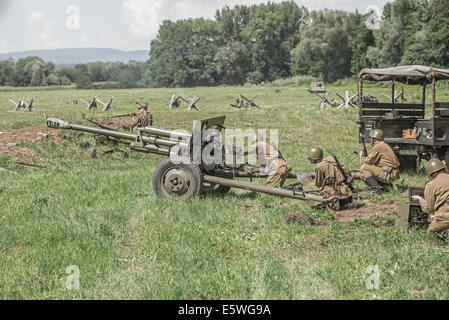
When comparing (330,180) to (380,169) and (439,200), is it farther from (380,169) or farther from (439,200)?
(439,200)

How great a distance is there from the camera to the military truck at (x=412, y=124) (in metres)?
12.3

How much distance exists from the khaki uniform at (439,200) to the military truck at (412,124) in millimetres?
5606

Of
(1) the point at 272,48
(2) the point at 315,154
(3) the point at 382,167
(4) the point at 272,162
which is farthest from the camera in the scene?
(1) the point at 272,48

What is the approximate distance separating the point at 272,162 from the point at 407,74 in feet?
20.4

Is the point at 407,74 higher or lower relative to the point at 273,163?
higher

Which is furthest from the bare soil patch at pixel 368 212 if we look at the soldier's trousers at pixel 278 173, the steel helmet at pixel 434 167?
the steel helmet at pixel 434 167

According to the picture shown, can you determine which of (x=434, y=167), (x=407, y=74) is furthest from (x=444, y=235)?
(x=407, y=74)

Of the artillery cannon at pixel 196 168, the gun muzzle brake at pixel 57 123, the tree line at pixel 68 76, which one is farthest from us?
the tree line at pixel 68 76

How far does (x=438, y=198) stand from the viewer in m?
7.00

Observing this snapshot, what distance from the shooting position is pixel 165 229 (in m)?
8.09

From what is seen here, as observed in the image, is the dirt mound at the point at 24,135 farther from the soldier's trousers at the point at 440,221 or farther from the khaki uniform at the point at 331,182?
the soldier's trousers at the point at 440,221

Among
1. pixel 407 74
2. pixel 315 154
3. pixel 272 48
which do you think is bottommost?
pixel 315 154
